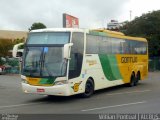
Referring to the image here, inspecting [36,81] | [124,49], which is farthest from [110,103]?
[124,49]

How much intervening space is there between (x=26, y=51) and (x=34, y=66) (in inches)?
36.2

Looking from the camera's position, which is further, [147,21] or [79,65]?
[147,21]

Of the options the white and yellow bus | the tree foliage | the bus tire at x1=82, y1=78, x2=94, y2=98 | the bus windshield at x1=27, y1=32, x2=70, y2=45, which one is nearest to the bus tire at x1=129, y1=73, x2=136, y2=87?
the white and yellow bus

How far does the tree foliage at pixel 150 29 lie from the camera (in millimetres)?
52678

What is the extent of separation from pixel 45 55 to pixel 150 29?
37.9m

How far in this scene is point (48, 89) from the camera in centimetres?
1725

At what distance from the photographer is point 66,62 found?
17.4 meters

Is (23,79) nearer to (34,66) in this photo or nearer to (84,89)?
(34,66)

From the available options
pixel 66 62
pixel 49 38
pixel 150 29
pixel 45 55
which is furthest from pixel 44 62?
pixel 150 29

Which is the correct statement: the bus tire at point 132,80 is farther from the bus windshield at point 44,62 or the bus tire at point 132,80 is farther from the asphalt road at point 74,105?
the bus windshield at point 44,62

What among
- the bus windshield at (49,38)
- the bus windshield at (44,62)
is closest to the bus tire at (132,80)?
the bus windshield at (49,38)

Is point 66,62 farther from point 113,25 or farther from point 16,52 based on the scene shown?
point 113,25

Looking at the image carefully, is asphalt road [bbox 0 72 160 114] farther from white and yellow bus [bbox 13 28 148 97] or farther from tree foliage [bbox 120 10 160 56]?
tree foliage [bbox 120 10 160 56]

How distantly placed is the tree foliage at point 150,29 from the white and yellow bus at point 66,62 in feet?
103
